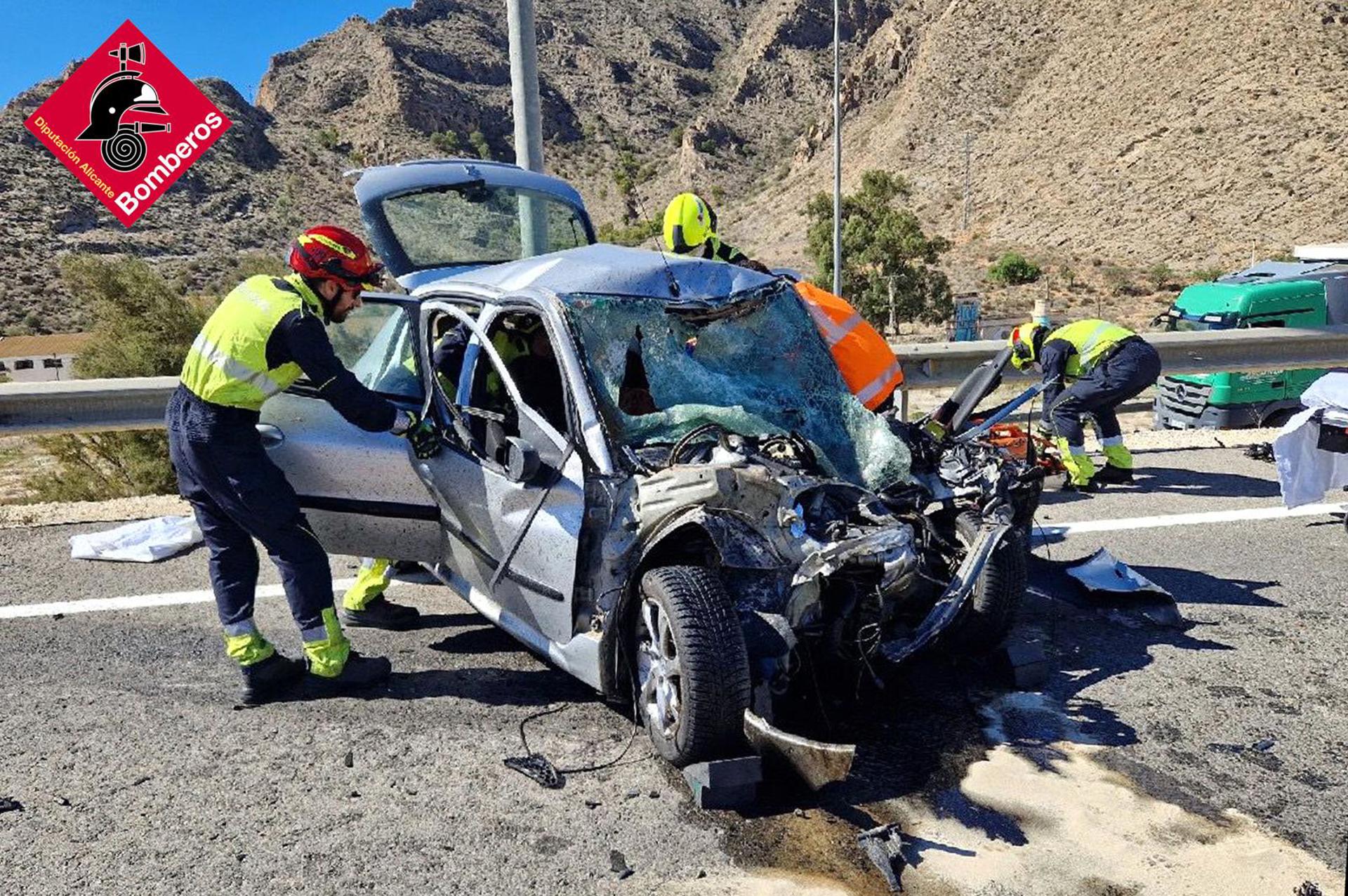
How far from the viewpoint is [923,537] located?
423 cm

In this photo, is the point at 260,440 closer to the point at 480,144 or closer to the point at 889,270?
the point at 889,270

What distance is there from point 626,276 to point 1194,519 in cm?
434

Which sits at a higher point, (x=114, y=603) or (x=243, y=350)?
(x=243, y=350)

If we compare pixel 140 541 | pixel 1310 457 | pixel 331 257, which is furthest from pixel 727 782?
pixel 140 541

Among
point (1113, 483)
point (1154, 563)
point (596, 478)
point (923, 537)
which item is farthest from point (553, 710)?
point (1113, 483)

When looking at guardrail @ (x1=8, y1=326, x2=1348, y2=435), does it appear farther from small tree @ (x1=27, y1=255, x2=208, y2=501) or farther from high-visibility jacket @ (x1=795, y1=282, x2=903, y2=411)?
small tree @ (x1=27, y1=255, x2=208, y2=501)

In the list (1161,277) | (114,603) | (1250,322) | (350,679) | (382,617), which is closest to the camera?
(350,679)

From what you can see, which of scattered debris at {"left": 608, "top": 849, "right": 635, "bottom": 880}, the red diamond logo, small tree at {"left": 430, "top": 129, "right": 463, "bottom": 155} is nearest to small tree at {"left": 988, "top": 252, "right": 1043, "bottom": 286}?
Answer: the red diamond logo

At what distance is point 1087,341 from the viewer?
28.1 feet

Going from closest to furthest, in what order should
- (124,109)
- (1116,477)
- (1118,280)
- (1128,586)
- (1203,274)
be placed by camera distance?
1. (1128,586)
2. (1116,477)
3. (124,109)
4. (1203,274)
5. (1118,280)

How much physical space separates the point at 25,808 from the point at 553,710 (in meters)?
1.84

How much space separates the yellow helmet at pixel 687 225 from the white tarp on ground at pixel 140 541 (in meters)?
A: 3.46

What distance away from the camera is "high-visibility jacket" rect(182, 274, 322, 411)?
439cm

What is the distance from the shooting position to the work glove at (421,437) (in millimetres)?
4703
